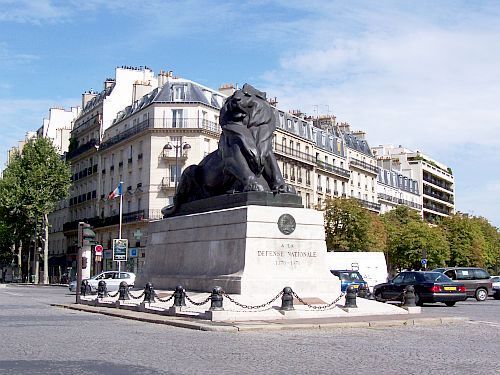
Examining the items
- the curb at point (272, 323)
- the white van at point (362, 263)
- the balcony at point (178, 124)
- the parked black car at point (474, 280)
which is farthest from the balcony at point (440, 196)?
the curb at point (272, 323)

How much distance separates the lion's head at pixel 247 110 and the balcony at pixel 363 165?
→ 65.5m

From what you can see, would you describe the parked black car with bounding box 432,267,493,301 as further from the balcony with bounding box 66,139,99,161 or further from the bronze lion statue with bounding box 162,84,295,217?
the balcony with bounding box 66,139,99,161

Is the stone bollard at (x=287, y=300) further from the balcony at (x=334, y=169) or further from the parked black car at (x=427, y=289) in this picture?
the balcony at (x=334, y=169)

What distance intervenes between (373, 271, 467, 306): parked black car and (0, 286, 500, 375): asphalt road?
35.8 feet

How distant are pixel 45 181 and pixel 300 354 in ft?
203

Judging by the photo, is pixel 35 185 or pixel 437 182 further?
pixel 437 182

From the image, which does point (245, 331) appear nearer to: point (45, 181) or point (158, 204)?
point (158, 204)

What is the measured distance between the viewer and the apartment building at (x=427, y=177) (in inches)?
4358

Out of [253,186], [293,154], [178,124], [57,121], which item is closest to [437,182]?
[293,154]

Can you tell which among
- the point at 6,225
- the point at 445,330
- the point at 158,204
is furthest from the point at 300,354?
the point at 6,225

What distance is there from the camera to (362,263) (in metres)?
39.8

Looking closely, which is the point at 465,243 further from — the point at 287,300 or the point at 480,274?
the point at 287,300

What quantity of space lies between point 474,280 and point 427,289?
758 centimetres

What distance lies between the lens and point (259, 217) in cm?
1836
